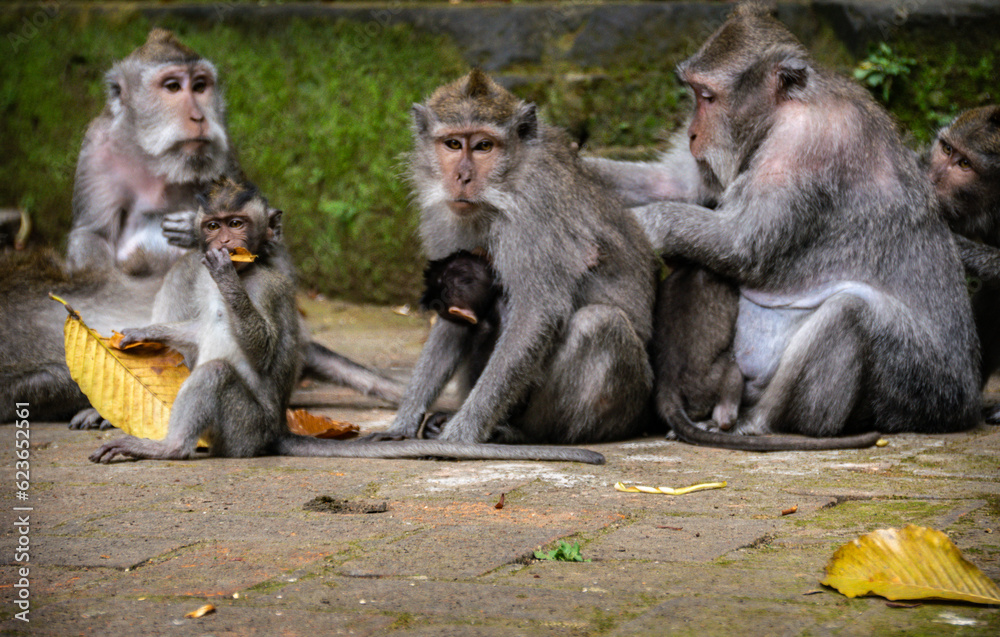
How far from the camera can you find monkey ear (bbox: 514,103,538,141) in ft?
15.7

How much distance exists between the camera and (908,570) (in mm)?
2436

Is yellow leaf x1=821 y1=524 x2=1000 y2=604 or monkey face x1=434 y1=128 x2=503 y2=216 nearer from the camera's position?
yellow leaf x1=821 y1=524 x2=1000 y2=604

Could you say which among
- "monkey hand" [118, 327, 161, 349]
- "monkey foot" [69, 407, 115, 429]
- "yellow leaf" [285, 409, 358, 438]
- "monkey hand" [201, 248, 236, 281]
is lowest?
"monkey foot" [69, 407, 115, 429]

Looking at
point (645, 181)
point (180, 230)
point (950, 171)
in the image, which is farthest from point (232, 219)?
point (950, 171)

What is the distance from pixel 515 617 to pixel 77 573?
118 cm

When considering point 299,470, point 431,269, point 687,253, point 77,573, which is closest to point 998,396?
point 687,253

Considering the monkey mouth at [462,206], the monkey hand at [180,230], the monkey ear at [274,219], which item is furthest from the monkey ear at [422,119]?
the monkey hand at [180,230]

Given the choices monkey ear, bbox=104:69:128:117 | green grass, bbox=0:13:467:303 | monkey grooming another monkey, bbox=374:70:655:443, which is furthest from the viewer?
green grass, bbox=0:13:467:303

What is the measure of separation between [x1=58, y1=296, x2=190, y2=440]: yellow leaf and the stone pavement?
250 millimetres

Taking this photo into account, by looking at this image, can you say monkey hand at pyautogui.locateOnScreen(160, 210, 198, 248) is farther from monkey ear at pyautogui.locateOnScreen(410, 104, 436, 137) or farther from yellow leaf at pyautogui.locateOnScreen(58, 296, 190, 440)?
monkey ear at pyautogui.locateOnScreen(410, 104, 436, 137)

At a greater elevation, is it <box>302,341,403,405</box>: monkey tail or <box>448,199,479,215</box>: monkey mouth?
<box>448,199,479,215</box>: monkey mouth

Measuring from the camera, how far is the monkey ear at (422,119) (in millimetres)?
4836

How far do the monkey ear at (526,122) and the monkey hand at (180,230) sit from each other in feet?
5.88

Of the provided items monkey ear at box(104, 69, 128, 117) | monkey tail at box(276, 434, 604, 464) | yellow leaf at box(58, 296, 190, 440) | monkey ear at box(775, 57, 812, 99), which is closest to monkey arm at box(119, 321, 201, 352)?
yellow leaf at box(58, 296, 190, 440)
